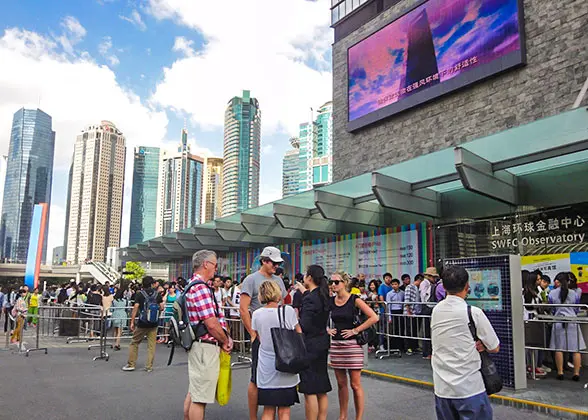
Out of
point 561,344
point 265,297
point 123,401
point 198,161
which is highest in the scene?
point 198,161

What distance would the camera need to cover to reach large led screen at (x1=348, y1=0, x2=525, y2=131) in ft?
46.6

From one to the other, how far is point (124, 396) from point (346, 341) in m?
3.38

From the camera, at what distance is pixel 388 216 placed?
15141 mm

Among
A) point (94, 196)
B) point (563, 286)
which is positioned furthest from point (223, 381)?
point (94, 196)

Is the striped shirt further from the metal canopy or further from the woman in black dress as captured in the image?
the metal canopy

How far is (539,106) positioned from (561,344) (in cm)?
796

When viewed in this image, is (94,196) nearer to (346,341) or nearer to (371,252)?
(371,252)

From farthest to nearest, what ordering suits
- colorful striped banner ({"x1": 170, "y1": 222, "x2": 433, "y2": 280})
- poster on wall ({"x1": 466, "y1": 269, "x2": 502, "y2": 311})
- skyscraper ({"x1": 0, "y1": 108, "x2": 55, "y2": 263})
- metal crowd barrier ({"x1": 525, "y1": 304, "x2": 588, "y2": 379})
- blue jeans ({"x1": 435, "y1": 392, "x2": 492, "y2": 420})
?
skyscraper ({"x1": 0, "y1": 108, "x2": 55, "y2": 263})
colorful striped banner ({"x1": 170, "y1": 222, "x2": 433, "y2": 280})
metal crowd barrier ({"x1": 525, "y1": 304, "x2": 588, "y2": 379})
poster on wall ({"x1": 466, "y1": 269, "x2": 502, "y2": 311})
blue jeans ({"x1": 435, "y1": 392, "x2": 492, "y2": 420})

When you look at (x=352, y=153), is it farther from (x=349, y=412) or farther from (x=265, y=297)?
(x=265, y=297)

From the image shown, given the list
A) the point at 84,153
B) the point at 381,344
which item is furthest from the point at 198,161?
the point at 381,344

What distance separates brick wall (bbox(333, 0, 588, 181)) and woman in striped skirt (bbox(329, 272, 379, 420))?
1041 cm

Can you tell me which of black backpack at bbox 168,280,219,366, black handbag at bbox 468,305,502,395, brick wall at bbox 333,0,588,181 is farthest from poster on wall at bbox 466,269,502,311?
brick wall at bbox 333,0,588,181

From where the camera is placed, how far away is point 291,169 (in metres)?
161

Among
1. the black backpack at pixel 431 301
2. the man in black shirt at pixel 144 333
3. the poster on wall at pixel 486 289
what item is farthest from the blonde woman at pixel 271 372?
the black backpack at pixel 431 301
